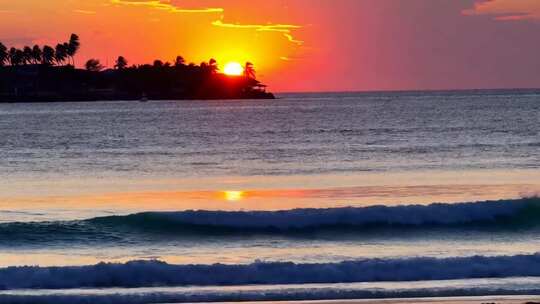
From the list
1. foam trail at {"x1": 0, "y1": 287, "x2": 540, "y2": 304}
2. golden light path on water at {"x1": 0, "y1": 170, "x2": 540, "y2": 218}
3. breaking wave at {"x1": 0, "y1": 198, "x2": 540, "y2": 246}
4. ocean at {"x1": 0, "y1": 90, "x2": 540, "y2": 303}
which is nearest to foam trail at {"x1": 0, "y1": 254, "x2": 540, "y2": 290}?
ocean at {"x1": 0, "y1": 90, "x2": 540, "y2": 303}

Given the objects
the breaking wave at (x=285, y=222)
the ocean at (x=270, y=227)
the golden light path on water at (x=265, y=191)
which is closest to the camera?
the ocean at (x=270, y=227)

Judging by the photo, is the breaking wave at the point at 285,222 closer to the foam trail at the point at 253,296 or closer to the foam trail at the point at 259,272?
the foam trail at the point at 259,272

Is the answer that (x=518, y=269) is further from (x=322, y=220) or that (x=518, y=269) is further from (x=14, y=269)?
(x=14, y=269)

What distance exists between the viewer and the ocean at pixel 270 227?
20.3 m

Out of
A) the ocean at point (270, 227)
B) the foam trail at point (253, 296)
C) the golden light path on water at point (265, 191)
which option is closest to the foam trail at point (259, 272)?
the ocean at point (270, 227)

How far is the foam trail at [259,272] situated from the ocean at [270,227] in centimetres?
4

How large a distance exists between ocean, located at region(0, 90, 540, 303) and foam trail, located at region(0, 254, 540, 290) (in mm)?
40

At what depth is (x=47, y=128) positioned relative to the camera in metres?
91.2

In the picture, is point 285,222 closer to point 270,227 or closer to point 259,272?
point 270,227

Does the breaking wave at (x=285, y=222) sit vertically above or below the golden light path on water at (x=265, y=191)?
below

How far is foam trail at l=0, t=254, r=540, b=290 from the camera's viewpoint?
20.5 meters

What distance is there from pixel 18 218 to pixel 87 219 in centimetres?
231

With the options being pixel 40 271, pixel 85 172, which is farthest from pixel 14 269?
pixel 85 172

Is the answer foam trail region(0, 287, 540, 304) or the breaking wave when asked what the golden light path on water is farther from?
foam trail region(0, 287, 540, 304)
